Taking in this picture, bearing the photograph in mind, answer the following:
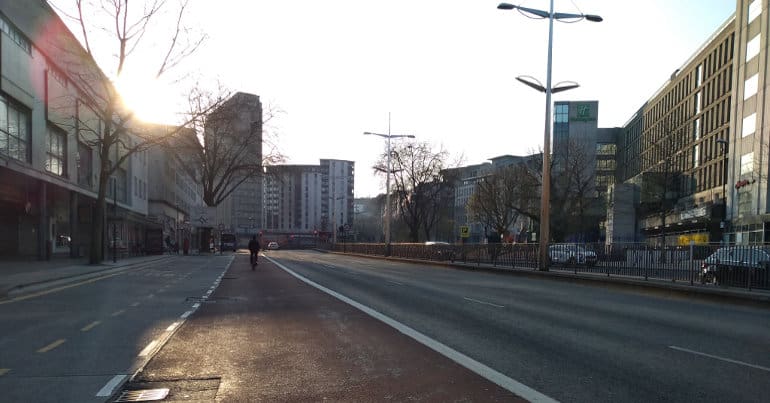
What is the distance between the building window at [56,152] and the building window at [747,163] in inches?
2267

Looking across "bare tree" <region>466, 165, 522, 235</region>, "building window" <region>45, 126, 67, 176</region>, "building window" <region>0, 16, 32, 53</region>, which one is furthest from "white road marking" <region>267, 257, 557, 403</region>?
"bare tree" <region>466, 165, 522, 235</region>

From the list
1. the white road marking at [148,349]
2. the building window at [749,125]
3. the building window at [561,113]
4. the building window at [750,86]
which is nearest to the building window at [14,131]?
the white road marking at [148,349]

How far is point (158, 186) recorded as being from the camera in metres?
68.1

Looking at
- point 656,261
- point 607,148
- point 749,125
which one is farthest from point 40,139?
point 607,148

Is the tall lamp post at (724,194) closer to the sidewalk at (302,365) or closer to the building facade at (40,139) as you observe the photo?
the building facade at (40,139)

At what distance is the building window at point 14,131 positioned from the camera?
2577 cm

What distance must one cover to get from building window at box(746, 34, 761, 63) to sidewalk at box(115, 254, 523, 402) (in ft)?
194

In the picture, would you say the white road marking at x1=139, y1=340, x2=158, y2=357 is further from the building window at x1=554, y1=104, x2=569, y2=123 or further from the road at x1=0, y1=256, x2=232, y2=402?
the building window at x1=554, y1=104, x2=569, y2=123

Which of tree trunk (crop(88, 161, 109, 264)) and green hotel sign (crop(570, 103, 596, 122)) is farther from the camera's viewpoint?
green hotel sign (crop(570, 103, 596, 122))

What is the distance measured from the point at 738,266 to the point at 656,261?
117 inches

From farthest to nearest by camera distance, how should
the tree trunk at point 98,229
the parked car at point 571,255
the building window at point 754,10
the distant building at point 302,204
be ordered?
the distant building at point 302,204 → the building window at point 754,10 → the tree trunk at point 98,229 → the parked car at point 571,255

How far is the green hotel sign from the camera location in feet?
334

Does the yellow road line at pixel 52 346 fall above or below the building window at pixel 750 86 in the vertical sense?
below

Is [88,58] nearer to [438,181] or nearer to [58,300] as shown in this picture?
[58,300]
